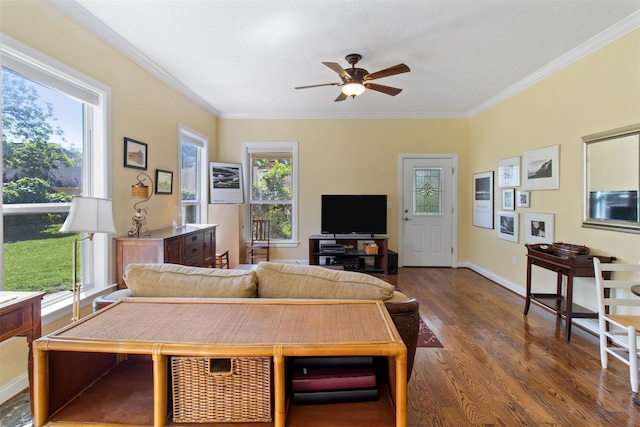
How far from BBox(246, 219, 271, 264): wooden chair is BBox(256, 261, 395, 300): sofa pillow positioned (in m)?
3.90

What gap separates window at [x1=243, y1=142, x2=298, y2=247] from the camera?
546 centimetres

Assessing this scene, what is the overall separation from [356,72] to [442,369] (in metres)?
2.79

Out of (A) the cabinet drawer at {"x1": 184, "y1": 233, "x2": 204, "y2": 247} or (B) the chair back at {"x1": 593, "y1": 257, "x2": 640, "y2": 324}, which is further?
(A) the cabinet drawer at {"x1": 184, "y1": 233, "x2": 204, "y2": 247}

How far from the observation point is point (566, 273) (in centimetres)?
269

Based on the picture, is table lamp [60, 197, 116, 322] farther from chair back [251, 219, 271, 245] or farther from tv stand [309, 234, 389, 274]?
chair back [251, 219, 271, 245]

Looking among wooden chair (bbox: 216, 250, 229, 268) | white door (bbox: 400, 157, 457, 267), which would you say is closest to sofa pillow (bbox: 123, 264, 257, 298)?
wooden chair (bbox: 216, 250, 229, 268)

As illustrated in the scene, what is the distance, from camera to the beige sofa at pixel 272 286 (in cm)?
142

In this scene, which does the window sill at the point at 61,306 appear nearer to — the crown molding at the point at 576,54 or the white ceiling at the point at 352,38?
the white ceiling at the point at 352,38

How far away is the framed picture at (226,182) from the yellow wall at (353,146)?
39 centimetres

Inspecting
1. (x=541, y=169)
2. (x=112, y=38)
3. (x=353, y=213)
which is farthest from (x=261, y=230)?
(x=541, y=169)

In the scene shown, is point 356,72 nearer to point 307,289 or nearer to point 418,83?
point 418,83

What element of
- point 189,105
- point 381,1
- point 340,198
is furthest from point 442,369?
point 189,105

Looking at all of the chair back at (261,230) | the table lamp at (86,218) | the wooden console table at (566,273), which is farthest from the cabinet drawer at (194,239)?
the wooden console table at (566,273)

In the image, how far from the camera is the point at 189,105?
432cm
